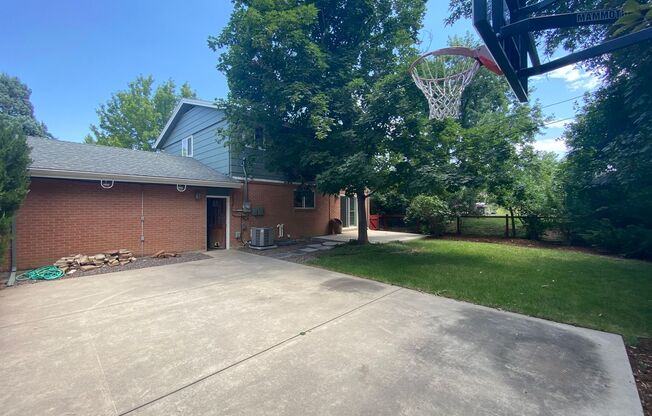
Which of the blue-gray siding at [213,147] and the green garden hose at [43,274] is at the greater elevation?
the blue-gray siding at [213,147]

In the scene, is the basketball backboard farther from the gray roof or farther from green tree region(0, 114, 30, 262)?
the gray roof

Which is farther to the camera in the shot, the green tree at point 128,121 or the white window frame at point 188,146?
the green tree at point 128,121

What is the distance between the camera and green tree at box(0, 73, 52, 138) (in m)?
24.9

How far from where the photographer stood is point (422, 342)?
335cm

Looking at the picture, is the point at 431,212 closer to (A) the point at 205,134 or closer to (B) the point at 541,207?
(B) the point at 541,207

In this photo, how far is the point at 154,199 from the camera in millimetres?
9125

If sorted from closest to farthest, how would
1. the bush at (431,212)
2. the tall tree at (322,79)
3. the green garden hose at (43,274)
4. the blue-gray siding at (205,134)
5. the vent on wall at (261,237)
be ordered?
the green garden hose at (43,274)
the tall tree at (322,79)
the vent on wall at (261,237)
the blue-gray siding at (205,134)
the bush at (431,212)

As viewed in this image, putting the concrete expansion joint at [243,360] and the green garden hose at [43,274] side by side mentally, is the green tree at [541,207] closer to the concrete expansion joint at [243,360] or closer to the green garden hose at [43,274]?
the concrete expansion joint at [243,360]

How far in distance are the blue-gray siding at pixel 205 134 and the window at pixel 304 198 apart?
11.2 ft

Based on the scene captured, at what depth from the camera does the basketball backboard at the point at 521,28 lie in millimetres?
3227

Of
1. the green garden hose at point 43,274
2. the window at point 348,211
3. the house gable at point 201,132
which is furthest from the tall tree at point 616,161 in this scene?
the green garden hose at point 43,274

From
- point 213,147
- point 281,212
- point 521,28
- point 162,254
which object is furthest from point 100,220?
point 521,28

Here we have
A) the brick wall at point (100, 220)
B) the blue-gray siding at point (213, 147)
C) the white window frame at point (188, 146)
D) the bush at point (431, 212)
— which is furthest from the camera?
the bush at point (431, 212)

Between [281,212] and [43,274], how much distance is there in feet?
25.3
